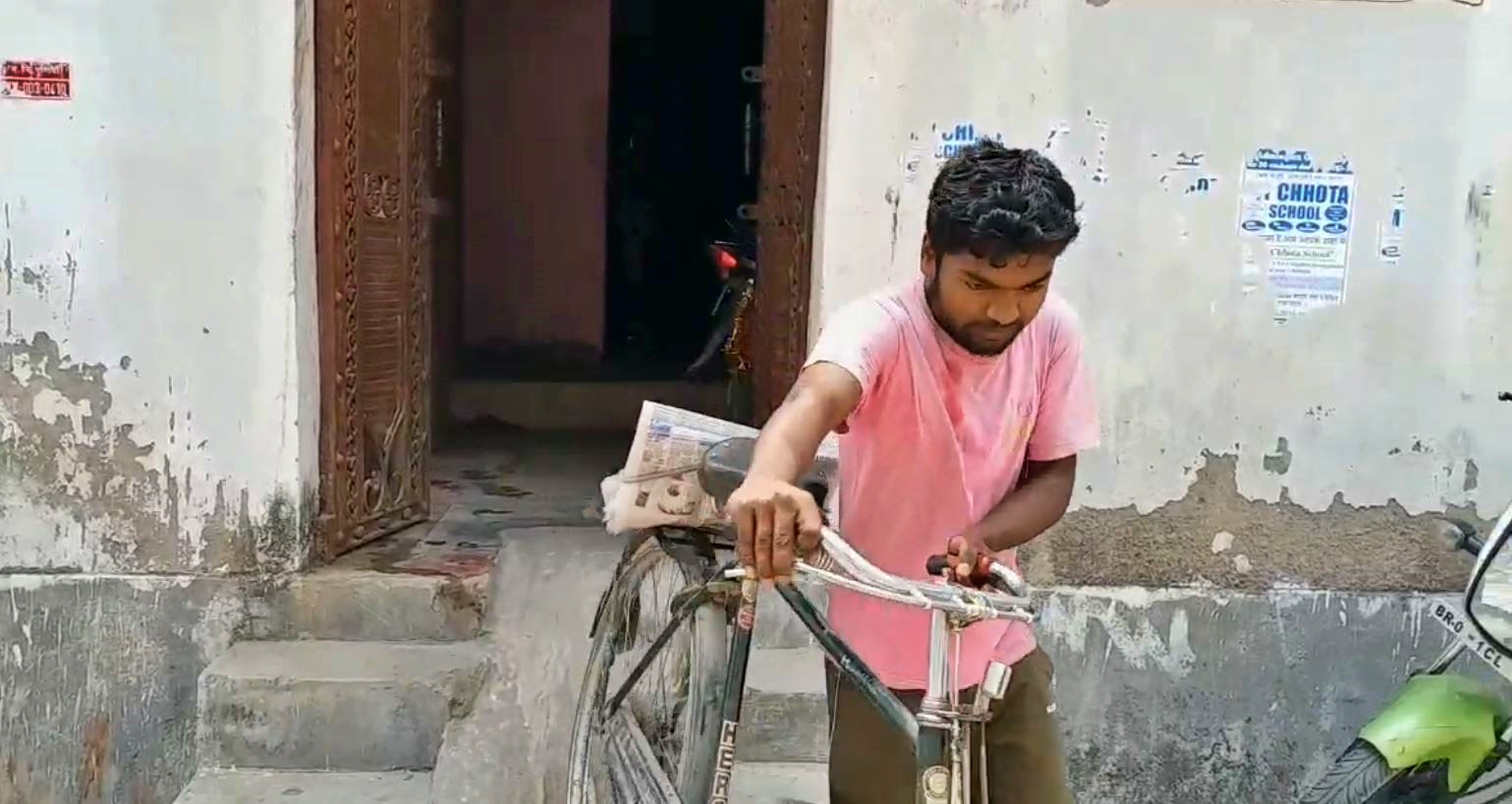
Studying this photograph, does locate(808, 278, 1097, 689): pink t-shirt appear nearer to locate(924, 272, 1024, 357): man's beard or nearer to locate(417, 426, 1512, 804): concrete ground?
locate(924, 272, 1024, 357): man's beard

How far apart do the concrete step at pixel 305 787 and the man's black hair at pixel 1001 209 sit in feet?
6.95

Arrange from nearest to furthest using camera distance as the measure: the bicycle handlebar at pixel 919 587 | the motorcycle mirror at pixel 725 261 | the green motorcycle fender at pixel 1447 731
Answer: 1. the bicycle handlebar at pixel 919 587
2. the green motorcycle fender at pixel 1447 731
3. the motorcycle mirror at pixel 725 261

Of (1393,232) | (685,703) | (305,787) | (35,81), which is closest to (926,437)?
(685,703)

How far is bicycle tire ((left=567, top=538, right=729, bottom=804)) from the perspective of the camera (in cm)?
254

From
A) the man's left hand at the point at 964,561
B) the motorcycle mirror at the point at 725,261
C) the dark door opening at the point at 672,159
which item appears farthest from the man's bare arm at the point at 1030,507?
the dark door opening at the point at 672,159

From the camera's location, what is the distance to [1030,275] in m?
1.91

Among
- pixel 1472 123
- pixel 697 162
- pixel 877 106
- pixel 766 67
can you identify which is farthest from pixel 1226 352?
pixel 697 162

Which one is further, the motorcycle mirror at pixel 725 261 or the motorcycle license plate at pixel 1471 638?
the motorcycle mirror at pixel 725 261

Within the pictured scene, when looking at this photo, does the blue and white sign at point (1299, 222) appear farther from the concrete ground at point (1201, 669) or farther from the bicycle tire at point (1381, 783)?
the bicycle tire at point (1381, 783)

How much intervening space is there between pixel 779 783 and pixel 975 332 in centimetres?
177

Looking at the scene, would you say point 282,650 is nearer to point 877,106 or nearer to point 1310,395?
point 877,106

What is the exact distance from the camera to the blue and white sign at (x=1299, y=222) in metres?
3.82

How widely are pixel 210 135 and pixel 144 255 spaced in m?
0.37

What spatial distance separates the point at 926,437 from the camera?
6.86 ft
